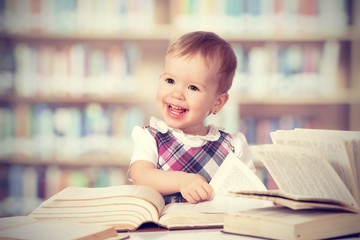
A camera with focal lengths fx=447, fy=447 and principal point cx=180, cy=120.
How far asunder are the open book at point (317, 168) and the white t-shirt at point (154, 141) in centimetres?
45

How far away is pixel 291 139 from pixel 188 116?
418mm

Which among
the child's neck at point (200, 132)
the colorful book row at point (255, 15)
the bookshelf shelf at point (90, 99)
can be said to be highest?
the colorful book row at point (255, 15)

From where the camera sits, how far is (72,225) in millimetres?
713

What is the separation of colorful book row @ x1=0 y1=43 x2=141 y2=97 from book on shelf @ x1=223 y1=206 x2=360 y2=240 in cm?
234

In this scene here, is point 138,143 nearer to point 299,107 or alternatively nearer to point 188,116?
point 188,116

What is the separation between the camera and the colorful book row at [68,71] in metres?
3.00

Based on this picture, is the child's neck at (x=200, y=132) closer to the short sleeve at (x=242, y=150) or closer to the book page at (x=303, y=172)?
the short sleeve at (x=242, y=150)

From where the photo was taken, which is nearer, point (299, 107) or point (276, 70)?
point (276, 70)

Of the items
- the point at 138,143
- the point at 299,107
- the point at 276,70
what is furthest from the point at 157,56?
the point at 138,143

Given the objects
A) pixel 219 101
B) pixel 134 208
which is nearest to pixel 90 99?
pixel 219 101

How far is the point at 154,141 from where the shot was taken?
127cm

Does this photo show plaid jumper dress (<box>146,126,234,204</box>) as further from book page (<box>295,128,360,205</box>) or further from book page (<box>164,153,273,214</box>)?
book page (<box>295,128,360,205</box>)

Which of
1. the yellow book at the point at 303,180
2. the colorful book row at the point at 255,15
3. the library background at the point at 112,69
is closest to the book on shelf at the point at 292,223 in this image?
the yellow book at the point at 303,180

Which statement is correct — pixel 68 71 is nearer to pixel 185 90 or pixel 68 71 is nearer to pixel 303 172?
pixel 185 90
